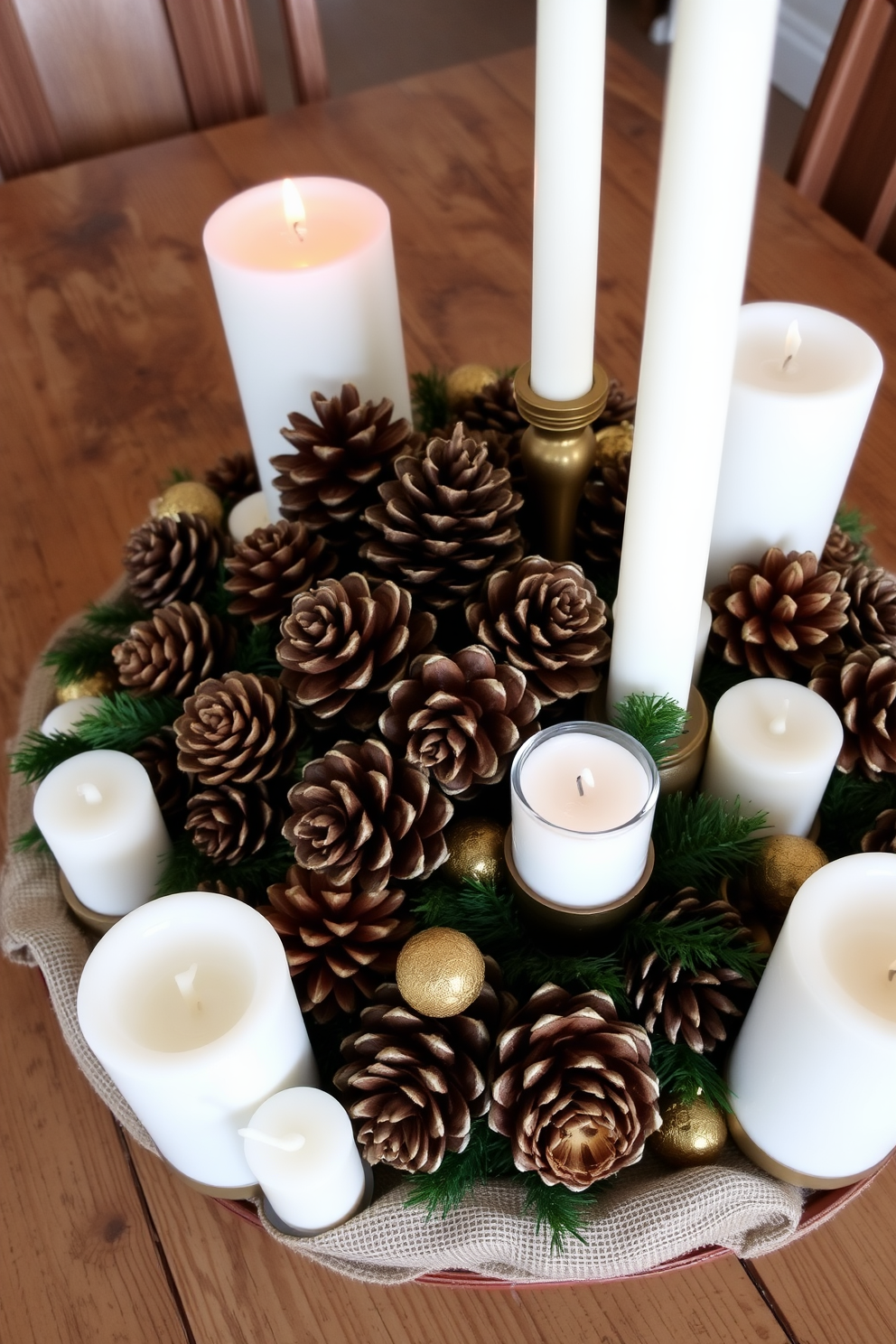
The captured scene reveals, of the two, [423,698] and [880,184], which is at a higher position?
[423,698]

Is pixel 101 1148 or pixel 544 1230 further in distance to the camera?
pixel 101 1148

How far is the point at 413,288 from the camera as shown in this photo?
0.88 m

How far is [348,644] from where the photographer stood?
442 mm

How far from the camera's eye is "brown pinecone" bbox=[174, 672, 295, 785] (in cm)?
46

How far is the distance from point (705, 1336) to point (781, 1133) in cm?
11

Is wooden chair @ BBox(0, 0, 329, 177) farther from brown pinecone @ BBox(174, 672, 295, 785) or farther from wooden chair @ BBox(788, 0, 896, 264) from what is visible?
brown pinecone @ BBox(174, 672, 295, 785)

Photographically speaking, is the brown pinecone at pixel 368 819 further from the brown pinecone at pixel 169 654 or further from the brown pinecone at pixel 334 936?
the brown pinecone at pixel 169 654

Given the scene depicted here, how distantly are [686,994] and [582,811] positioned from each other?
85mm

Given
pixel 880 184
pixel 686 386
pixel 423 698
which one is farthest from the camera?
pixel 880 184

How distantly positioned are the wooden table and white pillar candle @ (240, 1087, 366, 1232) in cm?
9

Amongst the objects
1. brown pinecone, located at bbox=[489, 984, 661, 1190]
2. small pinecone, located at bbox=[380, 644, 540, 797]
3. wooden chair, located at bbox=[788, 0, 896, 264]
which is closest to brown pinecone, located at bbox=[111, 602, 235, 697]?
small pinecone, located at bbox=[380, 644, 540, 797]

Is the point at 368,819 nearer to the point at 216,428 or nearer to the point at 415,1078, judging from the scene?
the point at 415,1078

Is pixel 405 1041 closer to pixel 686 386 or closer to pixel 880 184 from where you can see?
pixel 686 386

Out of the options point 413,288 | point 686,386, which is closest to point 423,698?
point 686,386
